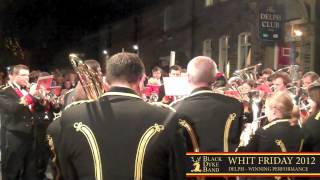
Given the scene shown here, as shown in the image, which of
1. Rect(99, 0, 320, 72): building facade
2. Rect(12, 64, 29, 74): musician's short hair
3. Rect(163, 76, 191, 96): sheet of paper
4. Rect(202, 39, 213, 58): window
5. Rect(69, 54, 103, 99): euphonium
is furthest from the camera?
Rect(12, 64, 29, 74): musician's short hair

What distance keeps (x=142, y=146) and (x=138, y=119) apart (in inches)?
3.2

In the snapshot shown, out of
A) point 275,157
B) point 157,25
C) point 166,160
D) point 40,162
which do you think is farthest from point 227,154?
point 40,162

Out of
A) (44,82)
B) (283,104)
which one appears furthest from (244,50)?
(44,82)

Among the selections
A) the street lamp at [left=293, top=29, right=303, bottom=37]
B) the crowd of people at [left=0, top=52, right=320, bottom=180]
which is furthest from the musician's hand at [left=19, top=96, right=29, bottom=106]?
the street lamp at [left=293, top=29, right=303, bottom=37]

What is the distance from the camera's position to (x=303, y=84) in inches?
148

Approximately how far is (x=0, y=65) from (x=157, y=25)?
1320 mm

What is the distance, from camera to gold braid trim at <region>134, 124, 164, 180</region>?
1.53 metres

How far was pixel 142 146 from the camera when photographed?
1534 mm

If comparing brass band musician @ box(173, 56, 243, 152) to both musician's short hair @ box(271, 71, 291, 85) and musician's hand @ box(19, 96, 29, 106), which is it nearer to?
musician's short hair @ box(271, 71, 291, 85)

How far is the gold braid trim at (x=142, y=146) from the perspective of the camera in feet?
5.02

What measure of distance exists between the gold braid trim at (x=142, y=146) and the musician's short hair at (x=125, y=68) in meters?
0.16

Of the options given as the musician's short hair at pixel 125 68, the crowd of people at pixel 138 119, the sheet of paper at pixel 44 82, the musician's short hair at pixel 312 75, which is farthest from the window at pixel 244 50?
the musician's short hair at pixel 125 68

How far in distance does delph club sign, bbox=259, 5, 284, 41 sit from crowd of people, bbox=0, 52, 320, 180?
316 millimetres

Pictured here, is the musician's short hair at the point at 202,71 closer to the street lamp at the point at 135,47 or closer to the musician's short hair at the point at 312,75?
the musician's short hair at the point at 312,75
